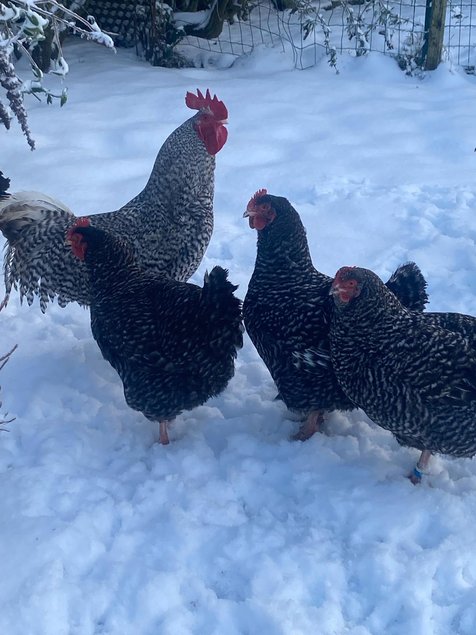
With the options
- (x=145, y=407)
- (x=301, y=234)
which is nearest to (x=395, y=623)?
(x=145, y=407)

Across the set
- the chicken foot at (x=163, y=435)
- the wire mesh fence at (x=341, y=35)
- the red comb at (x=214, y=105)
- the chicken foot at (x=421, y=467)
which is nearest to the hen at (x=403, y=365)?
the chicken foot at (x=421, y=467)

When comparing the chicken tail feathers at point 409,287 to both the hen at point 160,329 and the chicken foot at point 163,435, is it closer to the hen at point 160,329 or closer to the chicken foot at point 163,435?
the hen at point 160,329

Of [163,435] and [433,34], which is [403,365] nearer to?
[163,435]

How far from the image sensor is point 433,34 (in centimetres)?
796

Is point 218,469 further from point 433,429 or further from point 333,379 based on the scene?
point 433,429

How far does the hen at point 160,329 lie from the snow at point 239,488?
13.5 inches

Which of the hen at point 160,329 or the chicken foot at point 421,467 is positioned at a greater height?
the hen at point 160,329

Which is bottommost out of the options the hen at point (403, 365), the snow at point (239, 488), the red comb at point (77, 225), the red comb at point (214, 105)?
the snow at point (239, 488)

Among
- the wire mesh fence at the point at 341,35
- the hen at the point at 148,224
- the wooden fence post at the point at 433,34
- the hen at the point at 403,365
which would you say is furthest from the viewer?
the wire mesh fence at the point at 341,35

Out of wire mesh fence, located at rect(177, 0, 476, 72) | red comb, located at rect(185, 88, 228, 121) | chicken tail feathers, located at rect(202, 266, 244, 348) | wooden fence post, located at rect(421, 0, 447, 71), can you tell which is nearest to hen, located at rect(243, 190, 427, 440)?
chicken tail feathers, located at rect(202, 266, 244, 348)

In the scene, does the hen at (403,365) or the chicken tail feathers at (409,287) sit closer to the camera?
the hen at (403,365)

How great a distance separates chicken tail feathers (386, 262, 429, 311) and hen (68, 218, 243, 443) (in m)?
0.89

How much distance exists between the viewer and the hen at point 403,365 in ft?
9.38

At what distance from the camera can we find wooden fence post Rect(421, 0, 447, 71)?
7.89m
